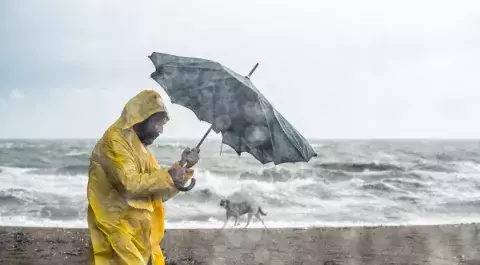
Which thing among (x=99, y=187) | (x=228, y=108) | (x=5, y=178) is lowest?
(x=5, y=178)

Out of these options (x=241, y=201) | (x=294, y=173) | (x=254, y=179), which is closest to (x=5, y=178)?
(x=254, y=179)

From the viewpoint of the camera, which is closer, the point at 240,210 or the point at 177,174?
the point at 177,174

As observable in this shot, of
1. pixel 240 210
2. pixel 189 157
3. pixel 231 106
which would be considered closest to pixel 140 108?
pixel 189 157

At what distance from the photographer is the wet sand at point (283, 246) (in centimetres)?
777

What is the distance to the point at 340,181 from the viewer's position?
2367 cm

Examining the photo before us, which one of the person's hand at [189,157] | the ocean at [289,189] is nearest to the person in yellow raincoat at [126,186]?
the person's hand at [189,157]

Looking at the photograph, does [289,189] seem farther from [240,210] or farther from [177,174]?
[177,174]

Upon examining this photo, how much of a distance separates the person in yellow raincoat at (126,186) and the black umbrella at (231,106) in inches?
16.8

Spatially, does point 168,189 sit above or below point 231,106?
below

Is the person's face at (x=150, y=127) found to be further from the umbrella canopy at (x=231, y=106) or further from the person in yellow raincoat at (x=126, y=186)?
the umbrella canopy at (x=231, y=106)

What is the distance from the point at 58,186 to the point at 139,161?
18.1 metres

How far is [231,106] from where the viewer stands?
3.51 m

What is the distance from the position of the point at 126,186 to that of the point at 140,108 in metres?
0.40

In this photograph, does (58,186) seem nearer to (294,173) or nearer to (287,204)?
(287,204)
